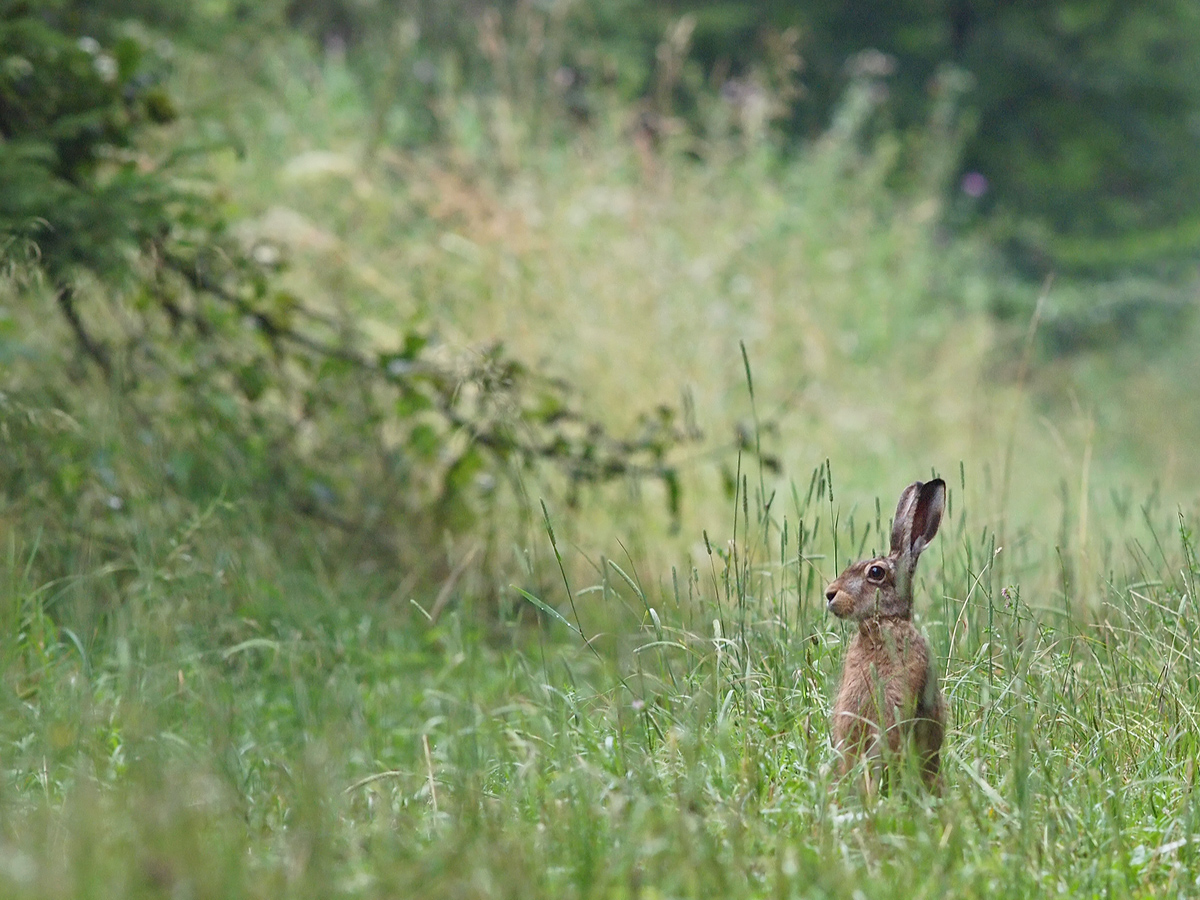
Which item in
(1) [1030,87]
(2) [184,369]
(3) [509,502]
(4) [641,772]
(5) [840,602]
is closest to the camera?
(4) [641,772]

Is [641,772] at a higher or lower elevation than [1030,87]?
lower

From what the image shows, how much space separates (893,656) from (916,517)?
10.3 inches

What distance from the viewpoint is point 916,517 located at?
105 inches

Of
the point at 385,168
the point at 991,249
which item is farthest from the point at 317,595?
the point at 991,249

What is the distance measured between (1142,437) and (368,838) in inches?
358

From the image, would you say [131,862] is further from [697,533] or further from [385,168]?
[385,168]

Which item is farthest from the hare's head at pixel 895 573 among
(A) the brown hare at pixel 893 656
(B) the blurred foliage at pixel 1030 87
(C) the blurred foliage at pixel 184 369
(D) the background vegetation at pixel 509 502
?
(B) the blurred foliage at pixel 1030 87

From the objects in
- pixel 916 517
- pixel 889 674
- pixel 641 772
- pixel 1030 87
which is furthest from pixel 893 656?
pixel 1030 87

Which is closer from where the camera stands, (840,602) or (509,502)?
(840,602)

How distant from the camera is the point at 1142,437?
1044 centimetres

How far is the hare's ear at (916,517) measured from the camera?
2.64 metres

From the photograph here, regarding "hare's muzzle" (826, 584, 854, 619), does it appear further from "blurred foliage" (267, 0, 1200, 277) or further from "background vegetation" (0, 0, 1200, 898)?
"blurred foliage" (267, 0, 1200, 277)

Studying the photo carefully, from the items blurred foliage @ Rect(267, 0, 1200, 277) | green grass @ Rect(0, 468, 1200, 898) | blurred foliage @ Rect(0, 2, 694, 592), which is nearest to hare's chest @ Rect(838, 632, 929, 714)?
green grass @ Rect(0, 468, 1200, 898)

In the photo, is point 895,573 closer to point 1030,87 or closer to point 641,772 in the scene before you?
point 641,772
